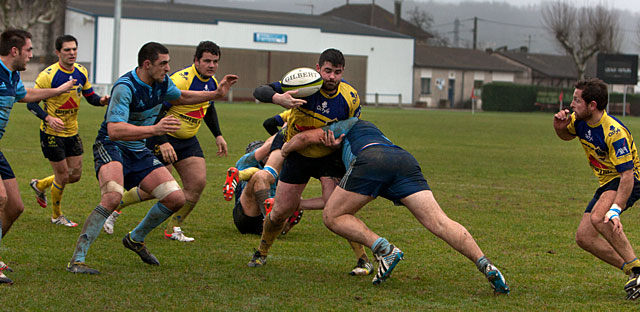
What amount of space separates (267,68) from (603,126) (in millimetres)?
57347

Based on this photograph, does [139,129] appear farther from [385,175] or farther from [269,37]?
[269,37]

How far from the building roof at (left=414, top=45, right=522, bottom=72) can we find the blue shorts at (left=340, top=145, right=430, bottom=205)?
6584cm

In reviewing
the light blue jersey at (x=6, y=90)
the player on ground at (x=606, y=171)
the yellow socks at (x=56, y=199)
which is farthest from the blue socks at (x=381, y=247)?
the yellow socks at (x=56, y=199)

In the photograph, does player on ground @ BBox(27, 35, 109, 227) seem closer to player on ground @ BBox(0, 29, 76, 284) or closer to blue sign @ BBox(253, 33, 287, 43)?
player on ground @ BBox(0, 29, 76, 284)

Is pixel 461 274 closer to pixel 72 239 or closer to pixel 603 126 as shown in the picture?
pixel 603 126

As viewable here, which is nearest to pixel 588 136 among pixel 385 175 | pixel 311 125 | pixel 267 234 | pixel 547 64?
pixel 385 175

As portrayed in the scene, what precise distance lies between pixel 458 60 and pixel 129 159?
73.6 m

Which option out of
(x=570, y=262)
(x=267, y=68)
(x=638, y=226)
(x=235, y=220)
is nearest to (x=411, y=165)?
(x=570, y=262)

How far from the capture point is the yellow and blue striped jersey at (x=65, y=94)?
9.75m

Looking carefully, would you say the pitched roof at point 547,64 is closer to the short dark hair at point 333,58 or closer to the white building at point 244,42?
the white building at point 244,42

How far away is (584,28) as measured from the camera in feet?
272

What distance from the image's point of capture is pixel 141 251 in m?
6.94

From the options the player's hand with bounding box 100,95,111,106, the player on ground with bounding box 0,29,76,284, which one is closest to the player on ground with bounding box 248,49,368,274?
the player on ground with bounding box 0,29,76,284

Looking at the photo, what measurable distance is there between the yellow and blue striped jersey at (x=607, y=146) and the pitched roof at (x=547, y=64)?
266 ft
